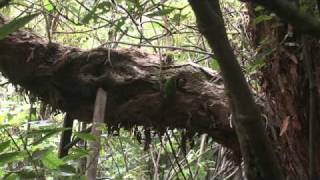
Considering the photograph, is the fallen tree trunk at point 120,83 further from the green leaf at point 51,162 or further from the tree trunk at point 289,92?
the green leaf at point 51,162

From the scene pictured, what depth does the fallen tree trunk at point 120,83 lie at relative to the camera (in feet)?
5.02

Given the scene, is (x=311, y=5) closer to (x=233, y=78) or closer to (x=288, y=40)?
(x=233, y=78)

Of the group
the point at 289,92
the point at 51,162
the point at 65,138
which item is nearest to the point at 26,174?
the point at 51,162

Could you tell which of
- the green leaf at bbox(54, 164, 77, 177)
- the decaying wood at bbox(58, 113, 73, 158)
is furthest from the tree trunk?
the decaying wood at bbox(58, 113, 73, 158)

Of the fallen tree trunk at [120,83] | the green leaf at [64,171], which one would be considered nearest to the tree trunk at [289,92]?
the fallen tree trunk at [120,83]

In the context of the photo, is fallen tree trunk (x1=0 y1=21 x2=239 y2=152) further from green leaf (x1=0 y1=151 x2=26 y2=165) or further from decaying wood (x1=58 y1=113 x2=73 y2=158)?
green leaf (x1=0 y1=151 x2=26 y2=165)

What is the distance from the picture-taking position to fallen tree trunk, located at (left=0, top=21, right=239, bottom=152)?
5.02 ft

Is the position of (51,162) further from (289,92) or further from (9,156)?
(289,92)

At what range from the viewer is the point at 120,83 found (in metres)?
1.57

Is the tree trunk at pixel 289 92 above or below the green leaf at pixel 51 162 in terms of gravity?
above

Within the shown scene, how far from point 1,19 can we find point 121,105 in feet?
1.76

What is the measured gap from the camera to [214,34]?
17.6 inches

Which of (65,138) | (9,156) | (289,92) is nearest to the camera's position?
(9,156)

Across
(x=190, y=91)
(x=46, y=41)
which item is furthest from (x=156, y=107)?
(x=46, y=41)
